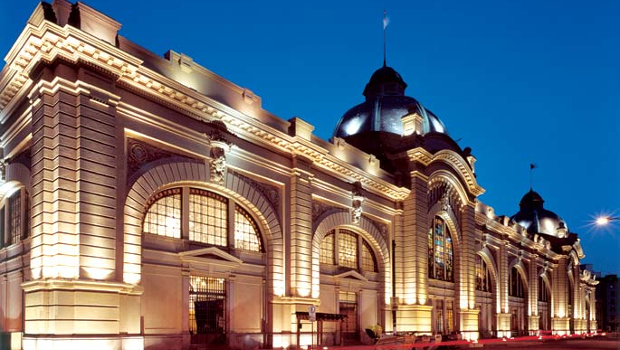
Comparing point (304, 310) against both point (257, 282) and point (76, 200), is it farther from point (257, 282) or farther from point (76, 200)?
point (76, 200)

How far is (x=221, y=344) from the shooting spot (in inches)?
1040

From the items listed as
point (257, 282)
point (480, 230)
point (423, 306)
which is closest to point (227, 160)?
point (257, 282)

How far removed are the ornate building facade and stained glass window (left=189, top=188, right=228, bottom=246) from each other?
70 millimetres

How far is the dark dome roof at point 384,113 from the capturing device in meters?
51.7

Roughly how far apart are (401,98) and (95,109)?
123 ft

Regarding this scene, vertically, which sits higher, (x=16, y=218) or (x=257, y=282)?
(x=16, y=218)

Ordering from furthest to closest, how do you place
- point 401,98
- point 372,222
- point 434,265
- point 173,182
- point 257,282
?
point 401,98, point 434,265, point 372,222, point 257,282, point 173,182

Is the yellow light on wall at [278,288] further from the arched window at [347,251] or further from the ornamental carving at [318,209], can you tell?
the arched window at [347,251]

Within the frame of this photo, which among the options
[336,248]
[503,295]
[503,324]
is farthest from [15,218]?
[503,295]

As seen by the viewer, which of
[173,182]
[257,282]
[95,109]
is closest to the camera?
[95,109]

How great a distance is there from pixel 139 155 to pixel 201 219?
14.8 ft

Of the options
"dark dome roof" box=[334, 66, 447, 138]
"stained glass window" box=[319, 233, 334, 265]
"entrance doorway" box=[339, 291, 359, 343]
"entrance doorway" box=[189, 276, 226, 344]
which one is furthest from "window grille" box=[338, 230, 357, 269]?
"dark dome roof" box=[334, 66, 447, 138]

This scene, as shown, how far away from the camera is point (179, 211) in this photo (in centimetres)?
2527

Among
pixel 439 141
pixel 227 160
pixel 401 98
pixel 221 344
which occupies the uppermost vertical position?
pixel 401 98
